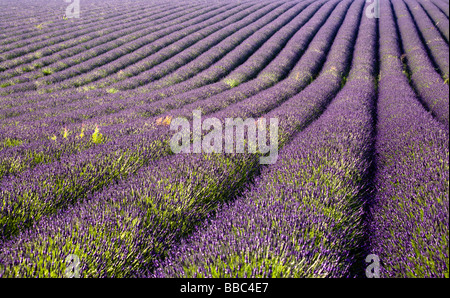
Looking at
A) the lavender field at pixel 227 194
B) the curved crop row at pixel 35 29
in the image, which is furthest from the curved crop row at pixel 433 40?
the curved crop row at pixel 35 29

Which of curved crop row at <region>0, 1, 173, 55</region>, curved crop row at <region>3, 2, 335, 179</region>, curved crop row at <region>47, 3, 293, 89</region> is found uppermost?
curved crop row at <region>0, 1, 173, 55</region>

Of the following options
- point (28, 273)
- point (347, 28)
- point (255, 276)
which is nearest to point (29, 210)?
point (28, 273)

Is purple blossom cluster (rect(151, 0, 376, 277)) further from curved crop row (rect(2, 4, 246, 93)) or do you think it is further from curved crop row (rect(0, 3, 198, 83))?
curved crop row (rect(0, 3, 198, 83))

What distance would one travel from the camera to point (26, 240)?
1.74m

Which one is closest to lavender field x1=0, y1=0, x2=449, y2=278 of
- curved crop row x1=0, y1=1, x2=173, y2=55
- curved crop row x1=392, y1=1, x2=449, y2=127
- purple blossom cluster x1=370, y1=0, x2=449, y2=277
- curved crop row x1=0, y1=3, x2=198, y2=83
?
purple blossom cluster x1=370, y1=0, x2=449, y2=277

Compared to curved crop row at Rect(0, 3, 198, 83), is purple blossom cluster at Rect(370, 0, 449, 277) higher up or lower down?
lower down

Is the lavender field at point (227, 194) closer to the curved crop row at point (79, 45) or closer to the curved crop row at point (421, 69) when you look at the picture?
the curved crop row at point (421, 69)

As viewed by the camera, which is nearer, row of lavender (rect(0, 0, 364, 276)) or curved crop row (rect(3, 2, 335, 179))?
row of lavender (rect(0, 0, 364, 276))

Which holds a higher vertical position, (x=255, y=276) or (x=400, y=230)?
(x=255, y=276)

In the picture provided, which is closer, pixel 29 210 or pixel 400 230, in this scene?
pixel 400 230

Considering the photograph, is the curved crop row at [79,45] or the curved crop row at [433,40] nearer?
the curved crop row at [433,40]

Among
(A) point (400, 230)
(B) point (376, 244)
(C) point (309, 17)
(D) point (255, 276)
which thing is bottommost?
(B) point (376, 244)

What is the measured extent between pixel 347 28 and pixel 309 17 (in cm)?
516
